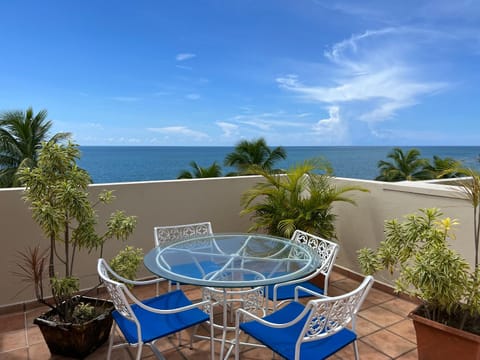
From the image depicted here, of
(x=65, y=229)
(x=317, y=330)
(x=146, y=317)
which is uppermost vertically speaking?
(x=65, y=229)

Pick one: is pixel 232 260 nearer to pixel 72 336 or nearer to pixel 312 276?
pixel 312 276

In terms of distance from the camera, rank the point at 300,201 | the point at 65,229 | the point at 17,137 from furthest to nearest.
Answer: the point at 17,137
the point at 300,201
the point at 65,229

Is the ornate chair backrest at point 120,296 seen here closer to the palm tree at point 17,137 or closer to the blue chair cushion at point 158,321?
the blue chair cushion at point 158,321

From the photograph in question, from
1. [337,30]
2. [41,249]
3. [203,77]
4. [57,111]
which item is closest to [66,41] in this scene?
[57,111]

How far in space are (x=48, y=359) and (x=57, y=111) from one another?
25876 millimetres

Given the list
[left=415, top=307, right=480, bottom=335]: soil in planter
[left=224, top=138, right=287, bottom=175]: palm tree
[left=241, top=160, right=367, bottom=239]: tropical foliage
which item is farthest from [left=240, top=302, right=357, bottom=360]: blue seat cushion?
[left=224, top=138, right=287, bottom=175]: palm tree

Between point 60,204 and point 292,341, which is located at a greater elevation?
point 60,204

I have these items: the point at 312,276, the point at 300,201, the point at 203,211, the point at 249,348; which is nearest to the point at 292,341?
the point at 312,276

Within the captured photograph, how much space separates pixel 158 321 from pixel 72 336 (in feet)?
2.41

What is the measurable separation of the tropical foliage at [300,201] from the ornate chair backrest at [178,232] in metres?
0.71

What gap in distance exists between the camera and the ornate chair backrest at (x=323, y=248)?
2691mm

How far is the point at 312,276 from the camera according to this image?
2486mm

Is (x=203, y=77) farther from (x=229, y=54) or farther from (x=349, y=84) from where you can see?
(x=349, y=84)

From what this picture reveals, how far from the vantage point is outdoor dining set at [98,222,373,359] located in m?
1.80
